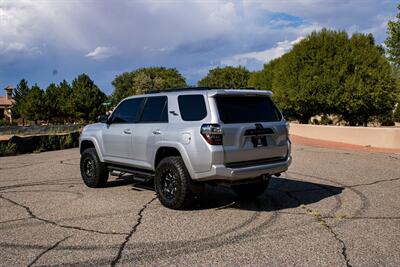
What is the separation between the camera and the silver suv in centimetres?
664

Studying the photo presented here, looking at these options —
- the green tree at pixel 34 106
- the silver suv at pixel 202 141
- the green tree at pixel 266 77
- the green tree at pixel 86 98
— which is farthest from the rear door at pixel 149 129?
the green tree at pixel 34 106

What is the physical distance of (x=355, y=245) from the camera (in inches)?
210

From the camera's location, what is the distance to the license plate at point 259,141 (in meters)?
6.96

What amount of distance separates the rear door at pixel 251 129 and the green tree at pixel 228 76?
262ft

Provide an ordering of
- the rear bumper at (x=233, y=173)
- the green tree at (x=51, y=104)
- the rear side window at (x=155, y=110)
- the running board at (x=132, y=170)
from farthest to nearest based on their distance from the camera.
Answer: the green tree at (x=51, y=104), the running board at (x=132, y=170), the rear side window at (x=155, y=110), the rear bumper at (x=233, y=173)

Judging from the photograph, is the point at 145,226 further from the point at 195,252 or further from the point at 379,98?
the point at 379,98

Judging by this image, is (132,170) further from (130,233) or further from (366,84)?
(366,84)

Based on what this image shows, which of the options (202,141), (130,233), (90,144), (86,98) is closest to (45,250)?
(130,233)

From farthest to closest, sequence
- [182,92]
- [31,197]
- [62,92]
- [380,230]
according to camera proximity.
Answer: [62,92], [31,197], [182,92], [380,230]

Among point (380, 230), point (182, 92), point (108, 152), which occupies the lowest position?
point (380, 230)

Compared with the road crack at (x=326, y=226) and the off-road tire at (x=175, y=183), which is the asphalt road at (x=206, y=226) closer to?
the road crack at (x=326, y=226)

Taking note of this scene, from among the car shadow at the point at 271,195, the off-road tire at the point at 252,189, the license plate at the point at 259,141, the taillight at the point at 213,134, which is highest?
the taillight at the point at 213,134

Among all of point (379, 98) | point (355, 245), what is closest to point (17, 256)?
point (355, 245)

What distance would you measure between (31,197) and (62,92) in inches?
2474
